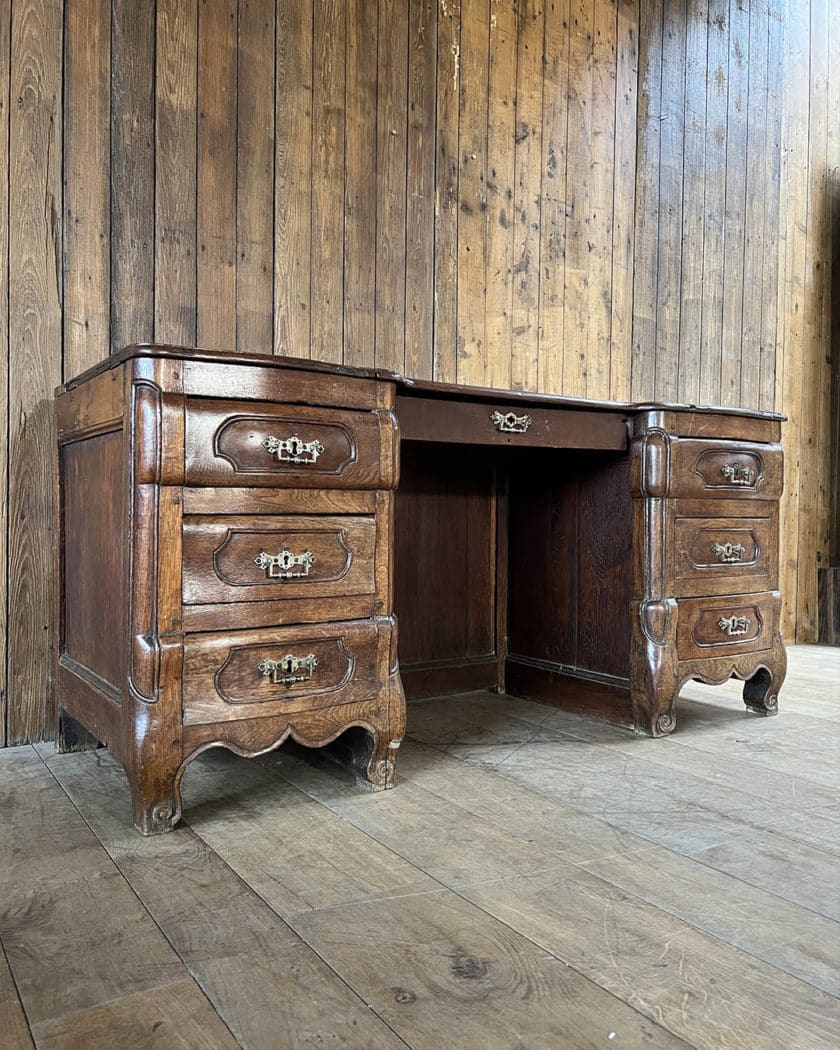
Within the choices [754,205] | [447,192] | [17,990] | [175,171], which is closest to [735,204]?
[754,205]

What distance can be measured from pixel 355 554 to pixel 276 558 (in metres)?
0.17

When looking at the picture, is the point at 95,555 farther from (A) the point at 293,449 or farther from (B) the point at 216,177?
(B) the point at 216,177

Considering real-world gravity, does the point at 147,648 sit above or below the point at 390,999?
above

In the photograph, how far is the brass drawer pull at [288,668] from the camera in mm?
1601

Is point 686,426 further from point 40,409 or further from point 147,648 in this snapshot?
point 40,409

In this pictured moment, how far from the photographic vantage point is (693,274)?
3.41m

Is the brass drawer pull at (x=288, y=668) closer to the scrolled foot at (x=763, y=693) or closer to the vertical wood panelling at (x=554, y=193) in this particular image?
the scrolled foot at (x=763, y=693)

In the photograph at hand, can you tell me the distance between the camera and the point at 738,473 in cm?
230

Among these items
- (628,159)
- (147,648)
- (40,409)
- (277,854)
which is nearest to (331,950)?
(277,854)

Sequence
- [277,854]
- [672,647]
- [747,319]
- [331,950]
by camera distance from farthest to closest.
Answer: [747,319] < [672,647] < [277,854] < [331,950]

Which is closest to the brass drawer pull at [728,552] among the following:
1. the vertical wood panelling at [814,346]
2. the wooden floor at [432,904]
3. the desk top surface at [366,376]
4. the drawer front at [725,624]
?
the drawer front at [725,624]

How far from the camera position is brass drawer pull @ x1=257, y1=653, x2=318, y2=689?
160 centimetres

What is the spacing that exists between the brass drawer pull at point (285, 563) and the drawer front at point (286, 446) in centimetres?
13

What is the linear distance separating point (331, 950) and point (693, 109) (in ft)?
11.0
